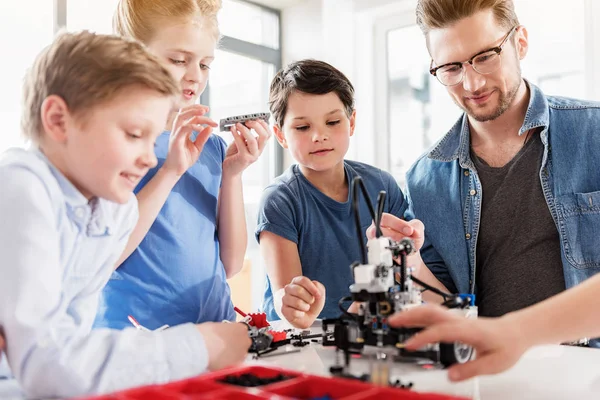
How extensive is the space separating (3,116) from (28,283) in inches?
106

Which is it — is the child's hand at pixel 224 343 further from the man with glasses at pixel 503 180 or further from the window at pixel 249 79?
the window at pixel 249 79

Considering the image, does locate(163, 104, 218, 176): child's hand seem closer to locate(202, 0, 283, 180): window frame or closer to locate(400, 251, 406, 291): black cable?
locate(400, 251, 406, 291): black cable

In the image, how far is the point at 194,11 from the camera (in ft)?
4.69

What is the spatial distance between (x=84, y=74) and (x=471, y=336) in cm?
74

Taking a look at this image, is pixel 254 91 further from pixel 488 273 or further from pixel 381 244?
pixel 381 244

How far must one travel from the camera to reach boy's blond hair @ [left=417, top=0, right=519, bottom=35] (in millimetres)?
1665

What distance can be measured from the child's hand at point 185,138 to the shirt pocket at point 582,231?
1058 millimetres

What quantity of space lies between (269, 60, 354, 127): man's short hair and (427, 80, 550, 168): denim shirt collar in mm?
337

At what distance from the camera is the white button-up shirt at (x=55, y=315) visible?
0.79 meters

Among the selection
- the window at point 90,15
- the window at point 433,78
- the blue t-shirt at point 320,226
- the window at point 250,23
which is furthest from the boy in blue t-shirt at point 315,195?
the window at point 250,23

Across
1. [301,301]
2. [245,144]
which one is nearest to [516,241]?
[301,301]

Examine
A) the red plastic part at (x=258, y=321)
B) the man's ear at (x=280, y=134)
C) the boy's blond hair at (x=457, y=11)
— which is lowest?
the red plastic part at (x=258, y=321)

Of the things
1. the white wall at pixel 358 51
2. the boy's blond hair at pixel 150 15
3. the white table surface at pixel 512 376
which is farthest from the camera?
the white wall at pixel 358 51

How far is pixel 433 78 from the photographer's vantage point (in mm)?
4094
